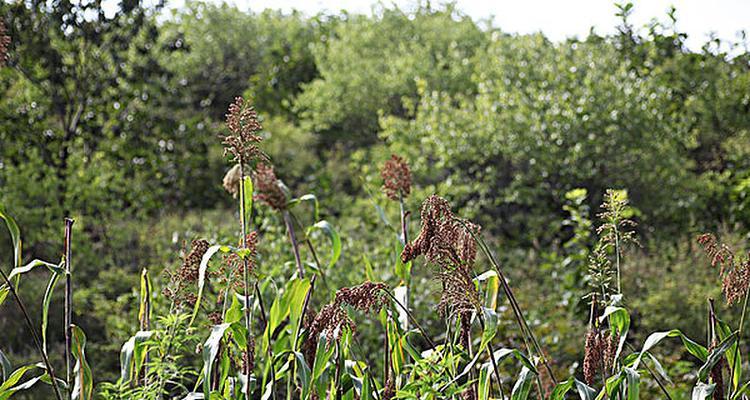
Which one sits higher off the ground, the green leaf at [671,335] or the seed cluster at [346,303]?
the seed cluster at [346,303]

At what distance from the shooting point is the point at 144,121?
7449 mm

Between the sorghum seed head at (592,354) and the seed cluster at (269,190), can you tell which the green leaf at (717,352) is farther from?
the seed cluster at (269,190)

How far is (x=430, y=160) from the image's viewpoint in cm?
819

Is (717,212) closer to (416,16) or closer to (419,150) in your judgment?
(419,150)

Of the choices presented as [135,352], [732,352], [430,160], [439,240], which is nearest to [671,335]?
[732,352]

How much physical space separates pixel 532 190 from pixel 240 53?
222 inches

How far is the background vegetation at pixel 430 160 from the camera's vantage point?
17.7ft

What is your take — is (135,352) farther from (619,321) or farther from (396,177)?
(619,321)

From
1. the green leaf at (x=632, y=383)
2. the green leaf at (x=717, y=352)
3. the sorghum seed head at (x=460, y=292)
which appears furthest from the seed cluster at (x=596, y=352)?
the sorghum seed head at (x=460, y=292)

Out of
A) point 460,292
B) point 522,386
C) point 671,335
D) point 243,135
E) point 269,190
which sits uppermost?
point 243,135

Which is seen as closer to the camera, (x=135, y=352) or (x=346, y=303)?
(x=346, y=303)

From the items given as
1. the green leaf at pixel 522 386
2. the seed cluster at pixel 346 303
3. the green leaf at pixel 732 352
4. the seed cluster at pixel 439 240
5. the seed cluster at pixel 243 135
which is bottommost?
the green leaf at pixel 522 386

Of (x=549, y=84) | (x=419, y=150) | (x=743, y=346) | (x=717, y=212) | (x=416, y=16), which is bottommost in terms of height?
(x=743, y=346)

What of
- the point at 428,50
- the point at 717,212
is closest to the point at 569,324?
the point at 717,212
